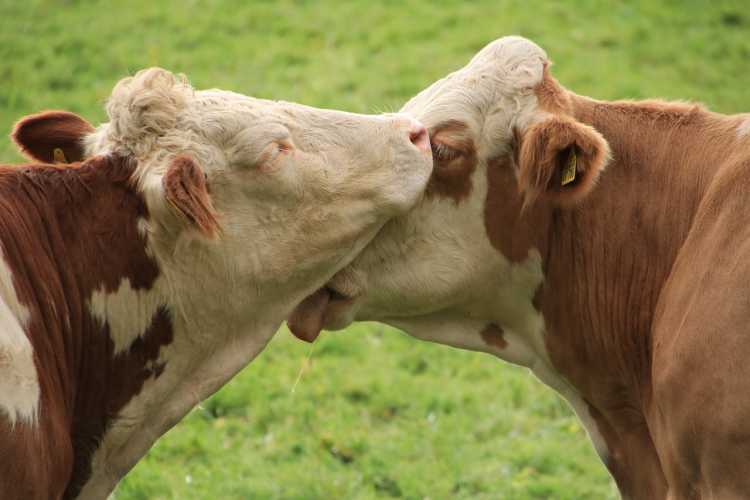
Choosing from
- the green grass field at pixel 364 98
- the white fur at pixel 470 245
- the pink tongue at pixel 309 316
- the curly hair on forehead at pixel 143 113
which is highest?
the curly hair on forehead at pixel 143 113

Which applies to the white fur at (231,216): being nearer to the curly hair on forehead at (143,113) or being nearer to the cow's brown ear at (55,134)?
the curly hair on forehead at (143,113)

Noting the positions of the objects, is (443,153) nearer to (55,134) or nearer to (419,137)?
(419,137)

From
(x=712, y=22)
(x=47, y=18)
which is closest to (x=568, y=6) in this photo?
(x=712, y=22)

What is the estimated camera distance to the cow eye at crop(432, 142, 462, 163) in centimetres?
495

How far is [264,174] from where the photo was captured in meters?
4.44

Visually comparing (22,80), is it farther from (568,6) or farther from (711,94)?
(711,94)

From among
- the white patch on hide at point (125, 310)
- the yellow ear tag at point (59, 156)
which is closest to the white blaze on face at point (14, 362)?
the white patch on hide at point (125, 310)

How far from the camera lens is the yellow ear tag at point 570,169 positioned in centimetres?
464

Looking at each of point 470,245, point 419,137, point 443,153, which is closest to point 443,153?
point 443,153

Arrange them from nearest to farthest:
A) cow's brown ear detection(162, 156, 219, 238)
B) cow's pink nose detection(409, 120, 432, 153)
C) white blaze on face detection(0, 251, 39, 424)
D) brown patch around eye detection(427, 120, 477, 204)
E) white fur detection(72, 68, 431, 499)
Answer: white blaze on face detection(0, 251, 39, 424), cow's brown ear detection(162, 156, 219, 238), white fur detection(72, 68, 431, 499), cow's pink nose detection(409, 120, 432, 153), brown patch around eye detection(427, 120, 477, 204)

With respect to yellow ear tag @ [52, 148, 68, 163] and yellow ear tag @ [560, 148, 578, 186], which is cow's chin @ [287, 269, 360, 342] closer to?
yellow ear tag @ [560, 148, 578, 186]

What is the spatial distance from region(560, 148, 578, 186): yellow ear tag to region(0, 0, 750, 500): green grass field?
2179 millimetres

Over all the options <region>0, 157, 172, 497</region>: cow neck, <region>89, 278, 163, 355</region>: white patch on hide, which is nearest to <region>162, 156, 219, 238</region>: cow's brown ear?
<region>0, 157, 172, 497</region>: cow neck

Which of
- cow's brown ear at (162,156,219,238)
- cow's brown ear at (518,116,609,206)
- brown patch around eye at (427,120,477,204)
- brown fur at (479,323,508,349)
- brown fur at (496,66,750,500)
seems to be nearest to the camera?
cow's brown ear at (162,156,219,238)
